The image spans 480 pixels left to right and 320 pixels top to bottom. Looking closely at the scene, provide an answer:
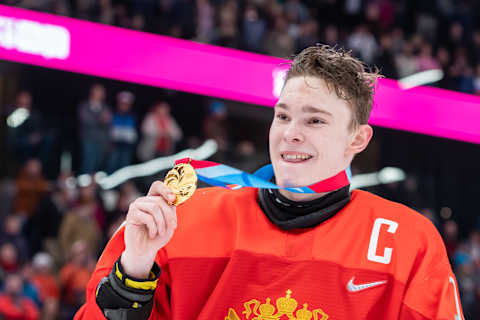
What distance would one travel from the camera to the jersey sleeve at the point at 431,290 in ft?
5.65

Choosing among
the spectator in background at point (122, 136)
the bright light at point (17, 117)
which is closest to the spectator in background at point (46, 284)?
the spectator in background at point (122, 136)

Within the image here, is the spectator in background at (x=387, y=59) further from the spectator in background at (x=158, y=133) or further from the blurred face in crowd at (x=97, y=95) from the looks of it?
the blurred face in crowd at (x=97, y=95)

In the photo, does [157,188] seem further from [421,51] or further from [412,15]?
[412,15]

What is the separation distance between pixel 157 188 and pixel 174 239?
27cm

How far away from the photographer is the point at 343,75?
1914 millimetres

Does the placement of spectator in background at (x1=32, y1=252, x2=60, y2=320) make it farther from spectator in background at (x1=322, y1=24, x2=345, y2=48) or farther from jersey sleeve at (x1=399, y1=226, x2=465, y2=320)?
spectator in background at (x1=322, y1=24, x2=345, y2=48)

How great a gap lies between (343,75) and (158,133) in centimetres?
599

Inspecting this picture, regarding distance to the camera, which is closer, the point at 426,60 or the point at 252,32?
the point at 252,32

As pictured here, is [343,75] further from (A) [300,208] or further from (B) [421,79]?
(B) [421,79]

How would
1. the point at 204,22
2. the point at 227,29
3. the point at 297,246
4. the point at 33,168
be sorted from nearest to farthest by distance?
the point at 297,246, the point at 33,168, the point at 227,29, the point at 204,22

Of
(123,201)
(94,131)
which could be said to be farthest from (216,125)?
(123,201)

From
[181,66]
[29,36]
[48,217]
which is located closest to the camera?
[48,217]

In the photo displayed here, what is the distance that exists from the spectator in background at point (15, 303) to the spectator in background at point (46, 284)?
0.11 meters

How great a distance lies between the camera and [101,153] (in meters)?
7.21
